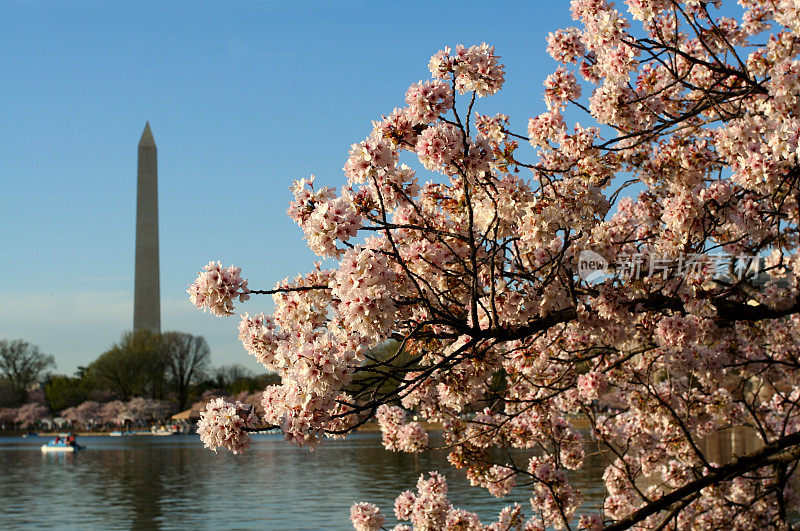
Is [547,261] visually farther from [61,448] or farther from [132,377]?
[132,377]

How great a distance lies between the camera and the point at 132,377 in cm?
8600

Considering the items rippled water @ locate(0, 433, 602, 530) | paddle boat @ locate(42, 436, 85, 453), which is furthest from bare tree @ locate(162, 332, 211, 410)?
rippled water @ locate(0, 433, 602, 530)

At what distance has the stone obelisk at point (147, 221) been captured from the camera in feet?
242

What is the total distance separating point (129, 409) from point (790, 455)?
86.3 m

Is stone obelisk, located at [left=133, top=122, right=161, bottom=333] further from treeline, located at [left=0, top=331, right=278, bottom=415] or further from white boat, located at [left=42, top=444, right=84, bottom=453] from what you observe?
white boat, located at [left=42, top=444, right=84, bottom=453]

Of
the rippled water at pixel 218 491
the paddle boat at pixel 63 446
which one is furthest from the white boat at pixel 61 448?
the rippled water at pixel 218 491

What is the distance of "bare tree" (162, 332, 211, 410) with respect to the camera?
8756 cm

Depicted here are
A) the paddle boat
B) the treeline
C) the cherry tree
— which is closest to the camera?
the cherry tree

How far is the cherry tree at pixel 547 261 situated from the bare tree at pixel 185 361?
269 feet

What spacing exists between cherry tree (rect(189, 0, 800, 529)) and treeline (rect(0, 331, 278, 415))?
74710 mm

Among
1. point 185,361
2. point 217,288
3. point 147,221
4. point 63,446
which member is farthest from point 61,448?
point 217,288

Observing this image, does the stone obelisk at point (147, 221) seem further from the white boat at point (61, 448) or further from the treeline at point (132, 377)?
the white boat at point (61, 448)

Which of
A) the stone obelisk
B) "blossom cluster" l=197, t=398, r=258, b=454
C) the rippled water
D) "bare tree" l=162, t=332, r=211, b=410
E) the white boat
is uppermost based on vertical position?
the stone obelisk

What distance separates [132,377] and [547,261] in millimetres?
85096
